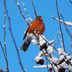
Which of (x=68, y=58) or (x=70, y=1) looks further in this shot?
(x=70, y=1)

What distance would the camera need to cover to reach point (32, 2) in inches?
111

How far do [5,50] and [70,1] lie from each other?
0.82 metres

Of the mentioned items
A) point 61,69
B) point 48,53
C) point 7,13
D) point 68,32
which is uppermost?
point 7,13

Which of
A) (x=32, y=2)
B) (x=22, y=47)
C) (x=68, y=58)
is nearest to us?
(x=68, y=58)

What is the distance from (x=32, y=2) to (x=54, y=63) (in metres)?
0.74

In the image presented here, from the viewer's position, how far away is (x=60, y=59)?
7.95 feet

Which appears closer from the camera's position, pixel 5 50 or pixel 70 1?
pixel 5 50

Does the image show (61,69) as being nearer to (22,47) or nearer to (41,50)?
(41,50)

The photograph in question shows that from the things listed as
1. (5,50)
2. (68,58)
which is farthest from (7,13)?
(68,58)

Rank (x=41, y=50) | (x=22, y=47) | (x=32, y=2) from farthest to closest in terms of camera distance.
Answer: (x=22, y=47)
(x=32, y=2)
(x=41, y=50)

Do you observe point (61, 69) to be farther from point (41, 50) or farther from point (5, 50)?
point (5, 50)

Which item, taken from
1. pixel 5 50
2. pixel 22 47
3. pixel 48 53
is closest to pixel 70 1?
pixel 48 53

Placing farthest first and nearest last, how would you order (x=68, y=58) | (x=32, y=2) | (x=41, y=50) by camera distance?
(x=32, y=2)
(x=41, y=50)
(x=68, y=58)

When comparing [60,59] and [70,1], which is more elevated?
[70,1]
